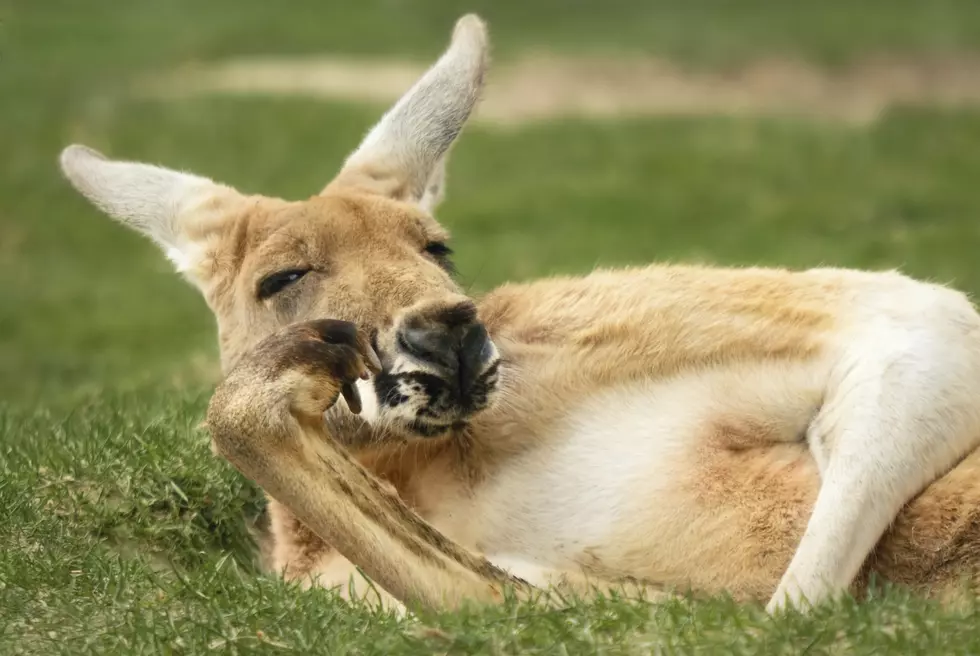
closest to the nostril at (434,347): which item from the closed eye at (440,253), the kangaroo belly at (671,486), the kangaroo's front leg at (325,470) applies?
the kangaroo's front leg at (325,470)

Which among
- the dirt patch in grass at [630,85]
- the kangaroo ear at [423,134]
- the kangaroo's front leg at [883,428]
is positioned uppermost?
the kangaroo ear at [423,134]

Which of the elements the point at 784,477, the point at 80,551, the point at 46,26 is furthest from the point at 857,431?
the point at 46,26

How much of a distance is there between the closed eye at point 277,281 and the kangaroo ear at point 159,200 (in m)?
0.51

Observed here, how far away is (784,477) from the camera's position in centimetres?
408

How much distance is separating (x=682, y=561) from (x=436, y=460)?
78cm

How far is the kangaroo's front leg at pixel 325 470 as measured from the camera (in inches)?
150

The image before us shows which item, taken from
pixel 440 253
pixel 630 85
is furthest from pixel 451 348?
pixel 630 85

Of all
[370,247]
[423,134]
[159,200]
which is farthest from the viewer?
[423,134]

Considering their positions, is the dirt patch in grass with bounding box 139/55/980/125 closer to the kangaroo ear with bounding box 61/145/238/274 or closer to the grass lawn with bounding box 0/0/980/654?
the grass lawn with bounding box 0/0/980/654

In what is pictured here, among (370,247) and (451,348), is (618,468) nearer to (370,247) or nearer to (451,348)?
(451,348)

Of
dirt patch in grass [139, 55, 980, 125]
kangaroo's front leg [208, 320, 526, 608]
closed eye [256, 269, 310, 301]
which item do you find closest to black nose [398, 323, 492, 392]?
kangaroo's front leg [208, 320, 526, 608]

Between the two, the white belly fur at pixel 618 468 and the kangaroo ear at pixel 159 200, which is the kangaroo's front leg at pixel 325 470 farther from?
the kangaroo ear at pixel 159 200

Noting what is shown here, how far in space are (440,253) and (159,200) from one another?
107cm

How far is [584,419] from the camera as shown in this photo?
4.34 meters
